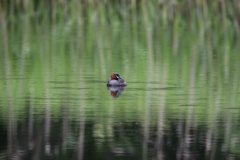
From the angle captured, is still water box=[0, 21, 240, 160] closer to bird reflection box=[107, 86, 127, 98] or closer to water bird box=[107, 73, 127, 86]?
bird reflection box=[107, 86, 127, 98]

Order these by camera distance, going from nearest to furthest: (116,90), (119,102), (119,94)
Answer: (119,102)
(119,94)
(116,90)

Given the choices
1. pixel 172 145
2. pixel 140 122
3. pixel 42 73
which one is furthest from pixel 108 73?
pixel 172 145

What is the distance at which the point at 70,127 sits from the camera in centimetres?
663

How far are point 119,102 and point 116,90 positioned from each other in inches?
36.1

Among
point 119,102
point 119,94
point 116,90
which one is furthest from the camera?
point 116,90

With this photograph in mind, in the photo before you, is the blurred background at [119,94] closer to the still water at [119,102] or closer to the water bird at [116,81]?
the still water at [119,102]

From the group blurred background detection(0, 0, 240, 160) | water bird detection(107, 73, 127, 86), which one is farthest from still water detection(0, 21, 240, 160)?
water bird detection(107, 73, 127, 86)

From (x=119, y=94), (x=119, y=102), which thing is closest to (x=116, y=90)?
(x=119, y=94)

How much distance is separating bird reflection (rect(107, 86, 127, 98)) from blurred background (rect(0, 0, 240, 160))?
1.9 inches

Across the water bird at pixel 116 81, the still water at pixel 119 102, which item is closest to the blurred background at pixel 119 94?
the still water at pixel 119 102

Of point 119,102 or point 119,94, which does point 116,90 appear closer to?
point 119,94

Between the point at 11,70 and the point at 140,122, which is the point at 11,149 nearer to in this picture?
the point at 140,122

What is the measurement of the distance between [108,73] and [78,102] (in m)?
2.79

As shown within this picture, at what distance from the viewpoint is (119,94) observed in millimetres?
8852
